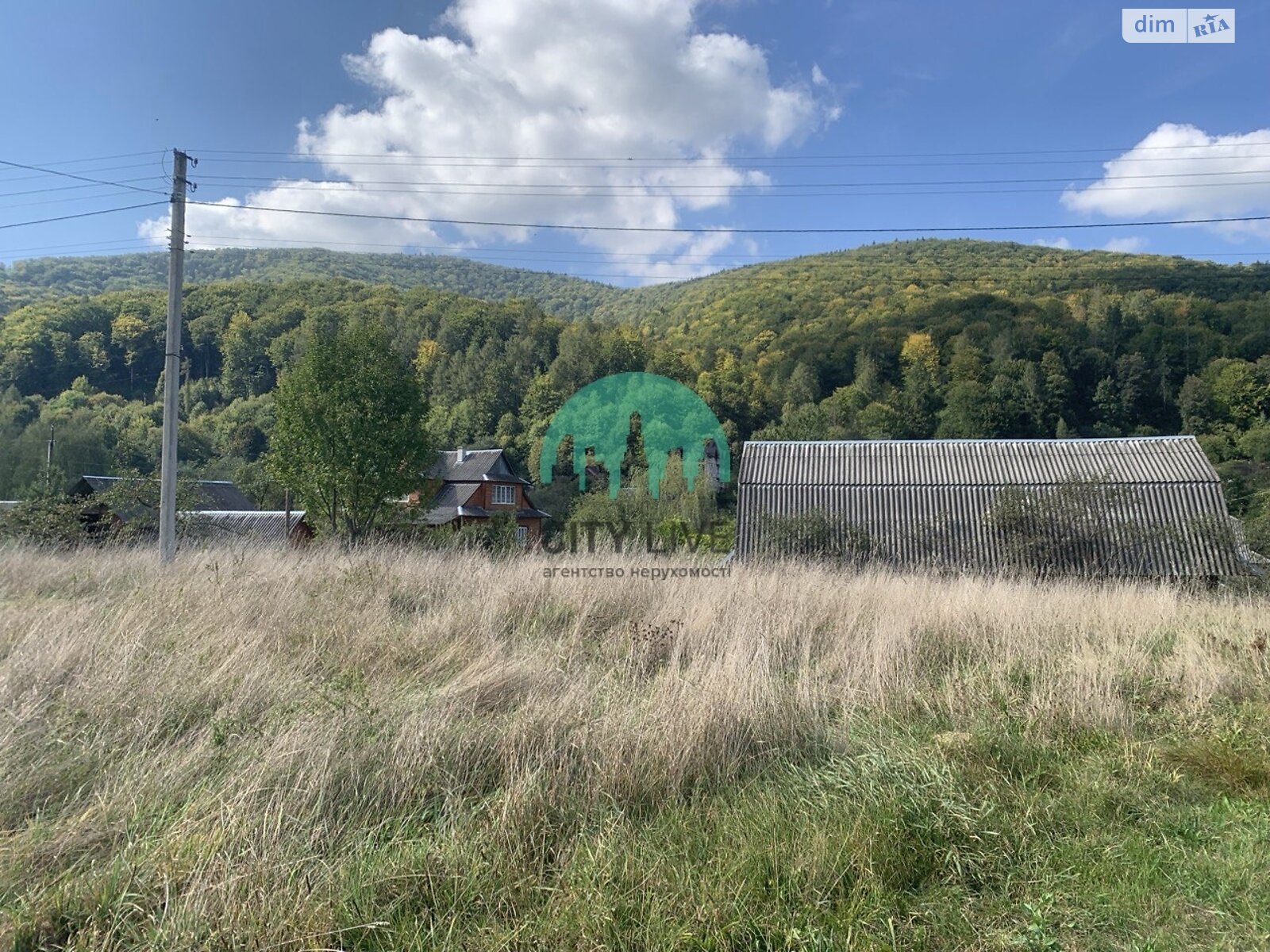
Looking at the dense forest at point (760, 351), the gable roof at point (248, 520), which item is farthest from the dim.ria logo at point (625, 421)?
the dense forest at point (760, 351)

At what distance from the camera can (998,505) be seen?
76.7 ft

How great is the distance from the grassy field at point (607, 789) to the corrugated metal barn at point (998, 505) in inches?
712

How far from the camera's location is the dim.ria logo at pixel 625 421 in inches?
780

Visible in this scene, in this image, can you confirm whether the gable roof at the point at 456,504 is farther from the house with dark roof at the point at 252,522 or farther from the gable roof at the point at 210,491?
the gable roof at the point at 210,491

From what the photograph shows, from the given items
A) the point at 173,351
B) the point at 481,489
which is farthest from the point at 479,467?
the point at 173,351

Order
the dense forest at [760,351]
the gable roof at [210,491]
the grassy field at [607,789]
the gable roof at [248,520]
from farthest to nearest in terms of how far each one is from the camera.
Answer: the dense forest at [760,351] → the gable roof at [210,491] → the gable roof at [248,520] → the grassy field at [607,789]

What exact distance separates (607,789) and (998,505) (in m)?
24.0

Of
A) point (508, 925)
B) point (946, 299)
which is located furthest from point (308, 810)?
point (946, 299)

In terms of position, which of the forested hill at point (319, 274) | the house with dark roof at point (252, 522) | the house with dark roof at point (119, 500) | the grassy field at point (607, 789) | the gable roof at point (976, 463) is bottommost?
the grassy field at point (607, 789)

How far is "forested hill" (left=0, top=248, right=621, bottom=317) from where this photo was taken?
2328cm

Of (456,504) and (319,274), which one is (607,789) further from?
(319,274)

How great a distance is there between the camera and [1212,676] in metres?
4.86

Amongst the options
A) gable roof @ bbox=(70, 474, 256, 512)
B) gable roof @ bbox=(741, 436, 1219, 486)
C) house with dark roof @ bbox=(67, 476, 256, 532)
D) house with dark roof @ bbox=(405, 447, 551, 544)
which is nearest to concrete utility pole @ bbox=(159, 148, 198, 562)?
house with dark roof @ bbox=(67, 476, 256, 532)

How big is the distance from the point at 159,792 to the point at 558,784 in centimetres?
165
